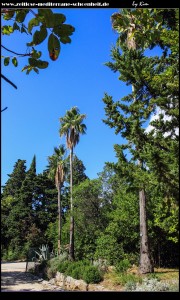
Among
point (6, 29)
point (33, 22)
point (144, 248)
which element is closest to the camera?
point (33, 22)

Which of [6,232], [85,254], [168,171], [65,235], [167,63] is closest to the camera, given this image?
[6,232]

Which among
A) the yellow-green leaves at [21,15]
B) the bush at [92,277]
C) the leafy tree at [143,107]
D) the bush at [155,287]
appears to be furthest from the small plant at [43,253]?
the yellow-green leaves at [21,15]

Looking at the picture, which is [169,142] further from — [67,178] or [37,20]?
[67,178]

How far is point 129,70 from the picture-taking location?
668cm

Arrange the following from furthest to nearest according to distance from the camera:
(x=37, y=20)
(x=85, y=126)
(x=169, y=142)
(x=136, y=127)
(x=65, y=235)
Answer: (x=85, y=126) → (x=65, y=235) → (x=136, y=127) → (x=169, y=142) → (x=37, y=20)

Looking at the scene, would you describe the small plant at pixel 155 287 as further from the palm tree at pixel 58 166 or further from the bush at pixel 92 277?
the palm tree at pixel 58 166

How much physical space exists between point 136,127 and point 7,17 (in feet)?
14.2

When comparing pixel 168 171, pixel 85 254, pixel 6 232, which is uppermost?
pixel 168 171

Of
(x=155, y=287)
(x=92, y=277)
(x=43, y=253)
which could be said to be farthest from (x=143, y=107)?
(x=43, y=253)

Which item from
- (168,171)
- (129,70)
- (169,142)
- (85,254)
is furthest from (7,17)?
(85,254)

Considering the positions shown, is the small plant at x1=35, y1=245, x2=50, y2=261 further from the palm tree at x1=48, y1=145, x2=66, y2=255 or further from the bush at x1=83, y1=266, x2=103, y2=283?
the palm tree at x1=48, y1=145, x2=66, y2=255

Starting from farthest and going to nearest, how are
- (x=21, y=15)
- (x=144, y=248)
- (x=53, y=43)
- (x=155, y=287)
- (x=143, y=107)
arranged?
(x=144, y=248), (x=143, y=107), (x=155, y=287), (x=21, y=15), (x=53, y=43)

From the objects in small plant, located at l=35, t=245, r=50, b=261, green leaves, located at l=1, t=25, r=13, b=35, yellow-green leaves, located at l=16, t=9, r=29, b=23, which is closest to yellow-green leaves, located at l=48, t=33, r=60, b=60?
yellow-green leaves, located at l=16, t=9, r=29, b=23

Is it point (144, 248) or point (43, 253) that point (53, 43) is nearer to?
point (144, 248)
